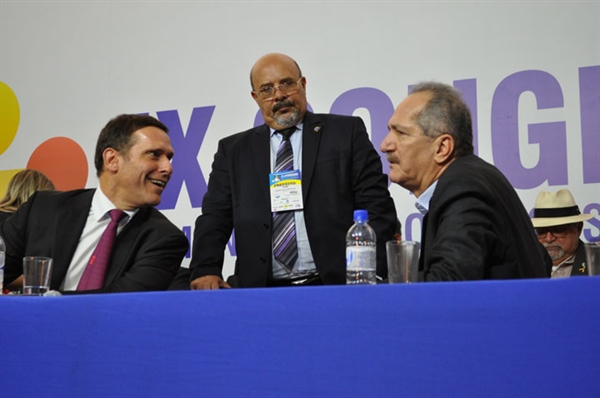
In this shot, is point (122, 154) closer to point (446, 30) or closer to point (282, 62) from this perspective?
Result: point (282, 62)

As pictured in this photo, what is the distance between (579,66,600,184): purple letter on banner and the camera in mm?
4027

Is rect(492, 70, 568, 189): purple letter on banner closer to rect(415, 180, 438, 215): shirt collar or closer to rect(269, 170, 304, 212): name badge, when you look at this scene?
rect(269, 170, 304, 212): name badge

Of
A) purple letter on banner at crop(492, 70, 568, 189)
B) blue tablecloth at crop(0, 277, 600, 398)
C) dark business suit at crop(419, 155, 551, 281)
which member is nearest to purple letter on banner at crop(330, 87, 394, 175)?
purple letter on banner at crop(492, 70, 568, 189)

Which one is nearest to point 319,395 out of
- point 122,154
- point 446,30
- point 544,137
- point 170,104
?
point 122,154

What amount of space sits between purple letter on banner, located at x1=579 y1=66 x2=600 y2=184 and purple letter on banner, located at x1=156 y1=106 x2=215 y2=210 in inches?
82.4

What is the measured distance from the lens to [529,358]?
148 centimetres

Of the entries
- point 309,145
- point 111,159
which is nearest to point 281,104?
point 309,145

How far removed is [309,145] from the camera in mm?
3432

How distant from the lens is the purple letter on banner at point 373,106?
4.47 meters

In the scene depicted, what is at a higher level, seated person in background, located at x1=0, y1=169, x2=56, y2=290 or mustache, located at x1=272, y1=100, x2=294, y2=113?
mustache, located at x1=272, y1=100, x2=294, y2=113

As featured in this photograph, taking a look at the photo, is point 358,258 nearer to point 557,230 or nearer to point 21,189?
point 557,230

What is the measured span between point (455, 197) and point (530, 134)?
89.2 inches

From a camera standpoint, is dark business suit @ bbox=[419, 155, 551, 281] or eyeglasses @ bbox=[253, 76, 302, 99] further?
eyeglasses @ bbox=[253, 76, 302, 99]

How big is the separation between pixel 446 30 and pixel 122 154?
200 centimetres
